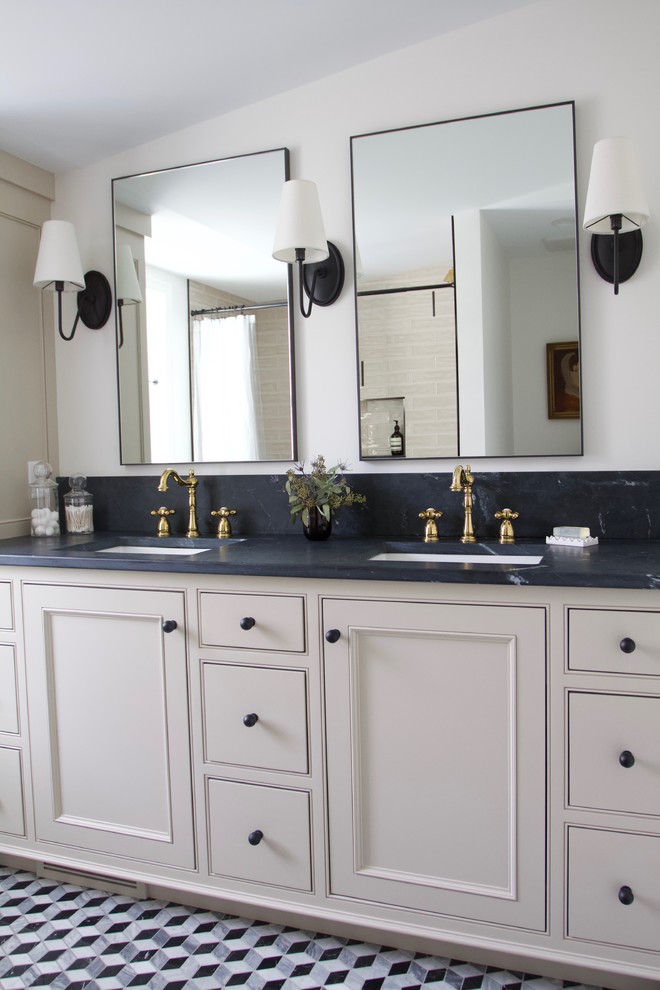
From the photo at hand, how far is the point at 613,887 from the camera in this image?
1.65 metres

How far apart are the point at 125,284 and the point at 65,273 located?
0.65 ft

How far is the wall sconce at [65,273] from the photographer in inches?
103

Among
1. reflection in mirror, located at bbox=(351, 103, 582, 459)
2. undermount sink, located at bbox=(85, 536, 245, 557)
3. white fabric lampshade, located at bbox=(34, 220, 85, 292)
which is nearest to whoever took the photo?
reflection in mirror, located at bbox=(351, 103, 582, 459)

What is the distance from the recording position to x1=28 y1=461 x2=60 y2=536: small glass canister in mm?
2682

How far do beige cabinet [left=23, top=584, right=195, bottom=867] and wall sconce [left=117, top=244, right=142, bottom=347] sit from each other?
1.04 meters

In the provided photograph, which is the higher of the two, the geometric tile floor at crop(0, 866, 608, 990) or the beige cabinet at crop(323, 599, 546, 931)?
the beige cabinet at crop(323, 599, 546, 931)

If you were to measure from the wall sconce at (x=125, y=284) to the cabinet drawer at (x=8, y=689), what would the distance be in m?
1.11

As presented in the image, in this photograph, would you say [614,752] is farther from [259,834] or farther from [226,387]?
[226,387]

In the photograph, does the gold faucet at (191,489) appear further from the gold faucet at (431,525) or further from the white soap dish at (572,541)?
the white soap dish at (572,541)

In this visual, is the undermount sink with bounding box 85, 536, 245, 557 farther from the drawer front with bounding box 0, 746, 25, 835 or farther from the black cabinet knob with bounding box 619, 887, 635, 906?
the black cabinet knob with bounding box 619, 887, 635, 906

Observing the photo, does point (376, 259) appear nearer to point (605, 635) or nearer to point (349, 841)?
point (605, 635)

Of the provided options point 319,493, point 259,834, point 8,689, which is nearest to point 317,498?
point 319,493

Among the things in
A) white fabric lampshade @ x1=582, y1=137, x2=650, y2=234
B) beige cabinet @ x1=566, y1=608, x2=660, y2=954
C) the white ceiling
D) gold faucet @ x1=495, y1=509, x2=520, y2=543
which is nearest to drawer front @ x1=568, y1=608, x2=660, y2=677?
beige cabinet @ x1=566, y1=608, x2=660, y2=954

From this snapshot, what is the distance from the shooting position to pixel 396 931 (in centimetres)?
182
